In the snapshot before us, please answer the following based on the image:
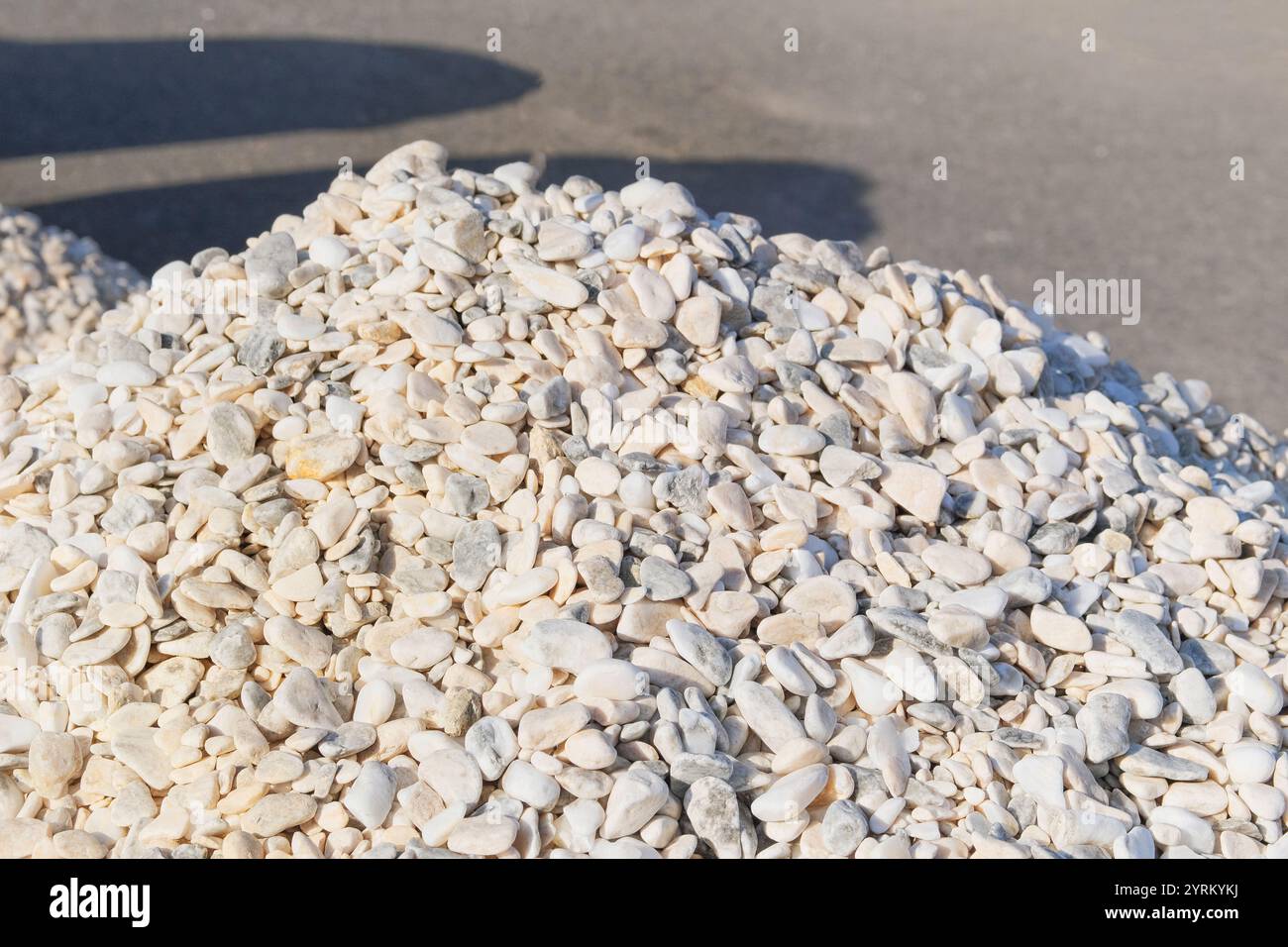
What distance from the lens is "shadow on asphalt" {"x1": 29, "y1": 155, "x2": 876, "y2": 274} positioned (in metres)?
5.40

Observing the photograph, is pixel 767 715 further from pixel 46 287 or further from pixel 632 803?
pixel 46 287

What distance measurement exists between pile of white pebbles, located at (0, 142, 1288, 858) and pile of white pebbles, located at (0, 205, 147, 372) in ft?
5.39

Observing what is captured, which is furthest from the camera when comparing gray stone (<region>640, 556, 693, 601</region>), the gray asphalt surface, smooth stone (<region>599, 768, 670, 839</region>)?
the gray asphalt surface

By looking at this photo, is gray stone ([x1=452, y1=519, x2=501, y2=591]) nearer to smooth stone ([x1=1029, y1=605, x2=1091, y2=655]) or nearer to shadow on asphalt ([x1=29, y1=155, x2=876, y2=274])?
smooth stone ([x1=1029, y1=605, x2=1091, y2=655])

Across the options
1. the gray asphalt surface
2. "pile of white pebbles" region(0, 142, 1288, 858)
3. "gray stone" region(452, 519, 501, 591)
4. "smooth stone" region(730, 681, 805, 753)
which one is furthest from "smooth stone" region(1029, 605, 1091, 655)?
the gray asphalt surface

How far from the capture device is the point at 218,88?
7301mm

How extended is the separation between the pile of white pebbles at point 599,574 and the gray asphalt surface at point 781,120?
293 centimetres

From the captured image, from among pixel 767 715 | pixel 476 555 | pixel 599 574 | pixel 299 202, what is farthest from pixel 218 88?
pixel 767 715

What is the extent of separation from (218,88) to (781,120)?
3.52 m

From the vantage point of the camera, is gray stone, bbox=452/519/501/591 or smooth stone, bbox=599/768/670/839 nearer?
smooth stone, bbox=599/768/670/839

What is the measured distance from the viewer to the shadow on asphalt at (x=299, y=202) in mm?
5398

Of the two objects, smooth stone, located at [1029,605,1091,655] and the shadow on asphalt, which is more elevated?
the shadow on asphalt

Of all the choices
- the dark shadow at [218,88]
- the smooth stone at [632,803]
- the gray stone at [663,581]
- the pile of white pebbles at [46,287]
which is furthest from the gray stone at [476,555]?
the dark shadow at [218,88]

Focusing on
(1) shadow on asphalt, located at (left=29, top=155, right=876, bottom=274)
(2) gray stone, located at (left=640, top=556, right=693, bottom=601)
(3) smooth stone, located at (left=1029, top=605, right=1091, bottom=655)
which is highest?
(1) shadow on asphalt, located at (left=29, top=155, right=876, bottom=274)
